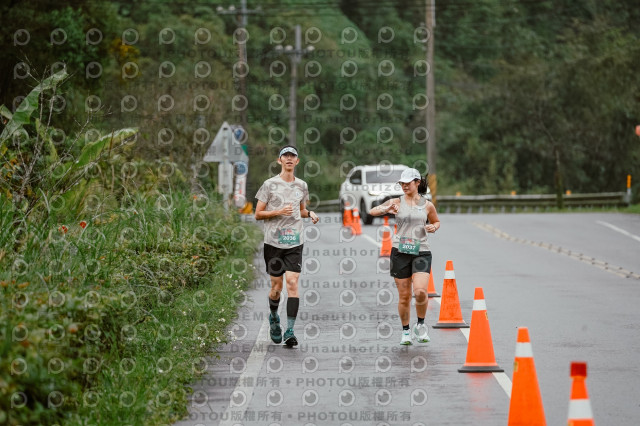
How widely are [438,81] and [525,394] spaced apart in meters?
65.1

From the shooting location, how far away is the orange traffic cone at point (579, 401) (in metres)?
6.51

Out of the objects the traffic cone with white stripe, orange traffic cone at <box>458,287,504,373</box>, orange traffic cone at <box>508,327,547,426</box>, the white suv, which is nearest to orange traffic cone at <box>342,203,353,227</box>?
the traffic cone with white stripe

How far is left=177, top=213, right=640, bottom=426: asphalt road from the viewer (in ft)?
31.0

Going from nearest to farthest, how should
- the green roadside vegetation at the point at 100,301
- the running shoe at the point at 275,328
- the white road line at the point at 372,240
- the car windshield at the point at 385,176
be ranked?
1. the green roadside vegetation at the point at 100,301
2. the running shoe at the point at 275,328
3. the white road line at the point at 372,240
4. the car windshield at the point at 385,176

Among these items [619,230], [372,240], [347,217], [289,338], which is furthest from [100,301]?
[347,217]

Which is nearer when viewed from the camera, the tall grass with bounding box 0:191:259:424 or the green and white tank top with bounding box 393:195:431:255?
the tall grass with bounding box 0:191:259:424

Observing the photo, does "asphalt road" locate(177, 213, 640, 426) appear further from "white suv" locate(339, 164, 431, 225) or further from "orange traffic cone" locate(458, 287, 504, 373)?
"white suv" locate(339, 164, 431, 225)

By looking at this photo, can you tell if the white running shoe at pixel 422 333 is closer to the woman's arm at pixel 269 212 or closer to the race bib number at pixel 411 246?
the race bib number at pixel 411 246

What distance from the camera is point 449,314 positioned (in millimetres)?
14297

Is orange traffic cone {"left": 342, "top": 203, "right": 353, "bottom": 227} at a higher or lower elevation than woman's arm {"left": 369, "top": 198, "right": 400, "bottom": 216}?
lower

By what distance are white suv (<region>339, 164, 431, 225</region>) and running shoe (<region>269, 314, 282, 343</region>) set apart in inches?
891

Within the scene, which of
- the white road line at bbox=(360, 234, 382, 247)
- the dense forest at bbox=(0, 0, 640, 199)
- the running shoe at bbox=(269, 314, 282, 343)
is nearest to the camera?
the running shoe at bbox=(269, 314, 282, 343)

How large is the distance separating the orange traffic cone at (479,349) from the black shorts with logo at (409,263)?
151 centimetres

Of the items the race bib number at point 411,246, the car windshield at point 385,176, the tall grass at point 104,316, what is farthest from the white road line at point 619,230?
the race bib number at point 411,246
